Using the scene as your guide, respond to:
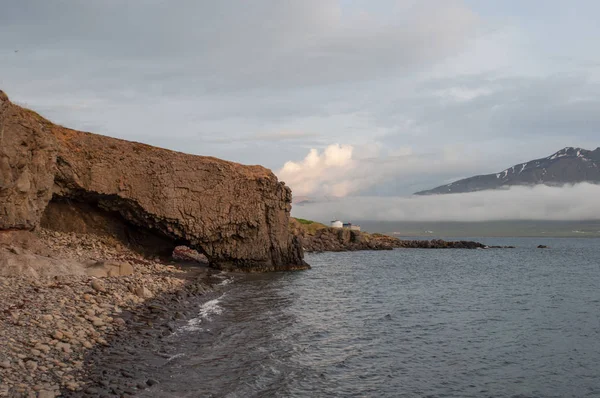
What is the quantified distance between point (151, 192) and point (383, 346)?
2410 cm

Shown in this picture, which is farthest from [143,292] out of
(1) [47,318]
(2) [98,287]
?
(1) [47,318]

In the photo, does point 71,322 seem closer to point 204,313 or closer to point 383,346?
point 204,313

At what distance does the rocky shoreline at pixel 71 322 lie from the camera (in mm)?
11438

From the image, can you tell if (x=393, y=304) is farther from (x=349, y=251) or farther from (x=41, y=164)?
(x=349, y=251)

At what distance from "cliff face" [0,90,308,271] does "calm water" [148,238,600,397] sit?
8.96 m

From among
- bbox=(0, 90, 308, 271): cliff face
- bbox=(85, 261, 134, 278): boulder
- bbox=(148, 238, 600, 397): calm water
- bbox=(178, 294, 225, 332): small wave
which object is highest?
bbox=(0, 90, 308, 271): cliff face

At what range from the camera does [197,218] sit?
130ft

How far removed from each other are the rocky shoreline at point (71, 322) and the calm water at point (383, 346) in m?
1.64

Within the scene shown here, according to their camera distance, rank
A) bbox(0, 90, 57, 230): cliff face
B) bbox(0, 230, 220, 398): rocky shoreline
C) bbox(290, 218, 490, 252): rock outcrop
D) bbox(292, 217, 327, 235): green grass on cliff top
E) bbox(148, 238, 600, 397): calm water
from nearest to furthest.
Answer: bbox(0, 230, 220, 398): rocky shoreline, bbox(148, 238, 600, 397): calm water, bbox(0, 90, 57, 230): cliff face, bbox(290, 218, 490, 252): rock outcrop, bbox(292, 217, 327, 235): green grass on cliff top

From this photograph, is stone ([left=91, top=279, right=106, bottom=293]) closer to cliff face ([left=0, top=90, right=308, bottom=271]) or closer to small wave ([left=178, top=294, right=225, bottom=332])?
small wave ([left=178, top=294, right=225, bottom=332])

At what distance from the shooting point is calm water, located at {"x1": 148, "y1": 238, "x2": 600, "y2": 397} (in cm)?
1398

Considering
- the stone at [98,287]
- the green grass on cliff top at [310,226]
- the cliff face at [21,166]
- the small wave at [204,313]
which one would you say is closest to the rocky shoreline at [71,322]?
the stone at [98,287]

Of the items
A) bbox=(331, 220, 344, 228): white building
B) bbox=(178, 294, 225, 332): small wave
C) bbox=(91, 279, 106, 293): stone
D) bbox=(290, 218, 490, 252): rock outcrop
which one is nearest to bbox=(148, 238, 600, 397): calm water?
bbox=(178, 294, 225, 332): small wave

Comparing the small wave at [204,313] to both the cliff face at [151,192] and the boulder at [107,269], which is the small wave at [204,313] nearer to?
the boulder at [107,269]
